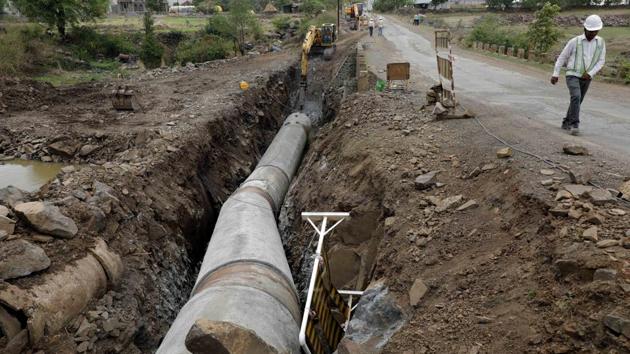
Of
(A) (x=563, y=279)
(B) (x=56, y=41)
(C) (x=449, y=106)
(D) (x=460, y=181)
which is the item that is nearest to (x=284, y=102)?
(C) (x=449, y=106)

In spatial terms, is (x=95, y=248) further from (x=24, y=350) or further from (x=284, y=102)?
(x=284, y=102)

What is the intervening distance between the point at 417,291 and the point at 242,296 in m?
2.16

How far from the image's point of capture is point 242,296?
565 cm

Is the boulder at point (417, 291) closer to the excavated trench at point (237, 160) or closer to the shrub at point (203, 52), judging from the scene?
the excavated trench at point (237, 160)

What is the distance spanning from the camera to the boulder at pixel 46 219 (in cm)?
670

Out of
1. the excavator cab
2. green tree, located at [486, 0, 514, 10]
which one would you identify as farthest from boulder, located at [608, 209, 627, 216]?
green tree, located at [486, 0, 514, 10]

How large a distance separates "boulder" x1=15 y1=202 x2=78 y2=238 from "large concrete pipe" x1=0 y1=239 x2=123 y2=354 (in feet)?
1.58

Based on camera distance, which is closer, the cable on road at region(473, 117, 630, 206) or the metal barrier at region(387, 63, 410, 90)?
the cable on road at region(473, 117, 630, 206)

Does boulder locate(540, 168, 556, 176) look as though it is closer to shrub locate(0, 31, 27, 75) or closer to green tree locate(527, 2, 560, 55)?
green tree locate(527, 2, 560, 55)

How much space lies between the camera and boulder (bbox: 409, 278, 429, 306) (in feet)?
15.2

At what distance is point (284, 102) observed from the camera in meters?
20.7

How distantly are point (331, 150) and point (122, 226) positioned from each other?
4931mm

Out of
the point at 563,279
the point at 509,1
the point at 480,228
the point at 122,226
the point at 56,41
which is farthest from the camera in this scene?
the point at 509,1

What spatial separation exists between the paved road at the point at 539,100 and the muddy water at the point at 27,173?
1022 centimetres
